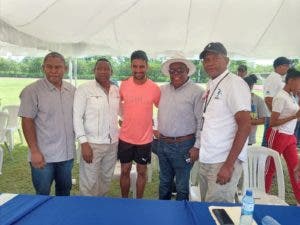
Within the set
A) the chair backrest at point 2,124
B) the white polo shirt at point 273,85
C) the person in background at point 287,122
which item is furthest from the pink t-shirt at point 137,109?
the chair backrest at point 2,124

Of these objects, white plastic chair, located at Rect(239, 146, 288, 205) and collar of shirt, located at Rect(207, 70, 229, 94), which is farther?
white plastic chair, located at Rect(239, 146, 288, 205)

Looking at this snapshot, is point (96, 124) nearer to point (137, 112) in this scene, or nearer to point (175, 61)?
point (137, 112)

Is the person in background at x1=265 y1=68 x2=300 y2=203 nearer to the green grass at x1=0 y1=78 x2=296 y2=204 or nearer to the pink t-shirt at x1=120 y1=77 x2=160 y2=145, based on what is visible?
the green grass at x1=0 y1=78 x2=296 y2=204

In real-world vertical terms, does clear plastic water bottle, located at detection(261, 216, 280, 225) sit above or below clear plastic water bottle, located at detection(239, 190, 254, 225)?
below

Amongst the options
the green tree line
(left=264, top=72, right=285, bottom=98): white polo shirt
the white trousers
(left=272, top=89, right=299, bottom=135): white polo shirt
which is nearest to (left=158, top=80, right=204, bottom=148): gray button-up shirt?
the white trousers

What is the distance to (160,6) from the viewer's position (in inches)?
181

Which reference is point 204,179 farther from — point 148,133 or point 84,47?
point 84,47

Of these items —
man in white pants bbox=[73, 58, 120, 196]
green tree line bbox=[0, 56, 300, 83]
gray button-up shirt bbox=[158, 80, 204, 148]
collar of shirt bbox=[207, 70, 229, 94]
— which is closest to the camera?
collar of shirt bbox=[207, 70, 229, 94]

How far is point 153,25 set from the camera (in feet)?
17.3

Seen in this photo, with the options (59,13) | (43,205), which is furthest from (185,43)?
(43,205)

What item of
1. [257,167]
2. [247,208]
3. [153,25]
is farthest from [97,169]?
[153,25]

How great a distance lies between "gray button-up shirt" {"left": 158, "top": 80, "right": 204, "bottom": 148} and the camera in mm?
3021

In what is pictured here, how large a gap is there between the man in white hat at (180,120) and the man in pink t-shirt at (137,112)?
0.47ft

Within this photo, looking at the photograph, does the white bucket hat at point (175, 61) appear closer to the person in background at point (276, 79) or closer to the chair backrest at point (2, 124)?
the person in background at point (276, 79)
